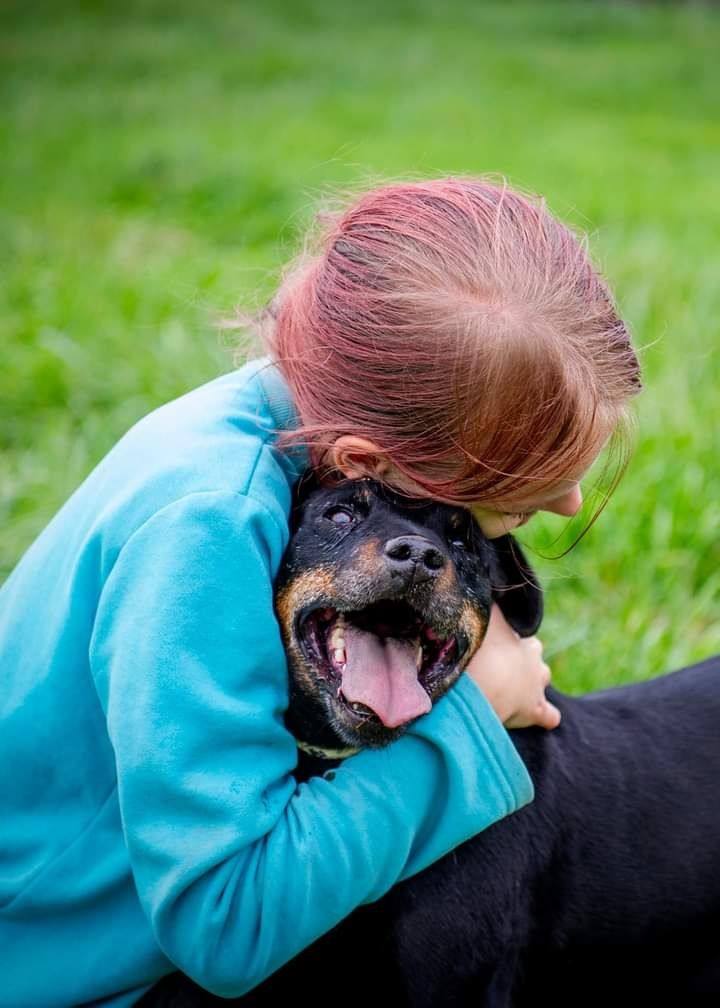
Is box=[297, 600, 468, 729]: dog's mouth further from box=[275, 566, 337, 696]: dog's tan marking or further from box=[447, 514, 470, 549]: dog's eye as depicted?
box=[447, 514, 470, 549]: dog's eye

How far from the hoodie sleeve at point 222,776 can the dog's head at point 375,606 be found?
79mm

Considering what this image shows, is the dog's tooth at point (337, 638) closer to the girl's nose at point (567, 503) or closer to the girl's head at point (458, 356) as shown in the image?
the girl's head at point (458, 356)

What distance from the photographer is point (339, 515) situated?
2141 millimetres

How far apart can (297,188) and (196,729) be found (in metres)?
6.14

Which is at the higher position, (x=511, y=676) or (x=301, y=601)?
(x=301, y=601)

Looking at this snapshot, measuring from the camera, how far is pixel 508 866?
2.27m

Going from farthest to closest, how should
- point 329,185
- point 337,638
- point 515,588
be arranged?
1. point 329,185
2. point 515,588
3. point 337,638

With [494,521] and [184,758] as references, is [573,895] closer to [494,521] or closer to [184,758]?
[494,521]

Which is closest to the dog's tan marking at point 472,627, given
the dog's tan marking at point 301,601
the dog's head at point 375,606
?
the dog's head at point 375,606

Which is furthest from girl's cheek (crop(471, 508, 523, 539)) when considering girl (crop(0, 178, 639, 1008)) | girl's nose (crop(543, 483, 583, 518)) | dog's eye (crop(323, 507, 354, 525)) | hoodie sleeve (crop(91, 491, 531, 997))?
hoodie sleeve (crop(91, 491, 531, 997))

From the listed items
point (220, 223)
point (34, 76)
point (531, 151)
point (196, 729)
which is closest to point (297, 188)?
point (220, 223)

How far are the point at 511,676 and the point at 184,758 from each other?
0.71 meters

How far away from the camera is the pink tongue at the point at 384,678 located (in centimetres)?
203

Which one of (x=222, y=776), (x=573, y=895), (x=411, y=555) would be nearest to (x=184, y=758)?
(x=222, y=776)
